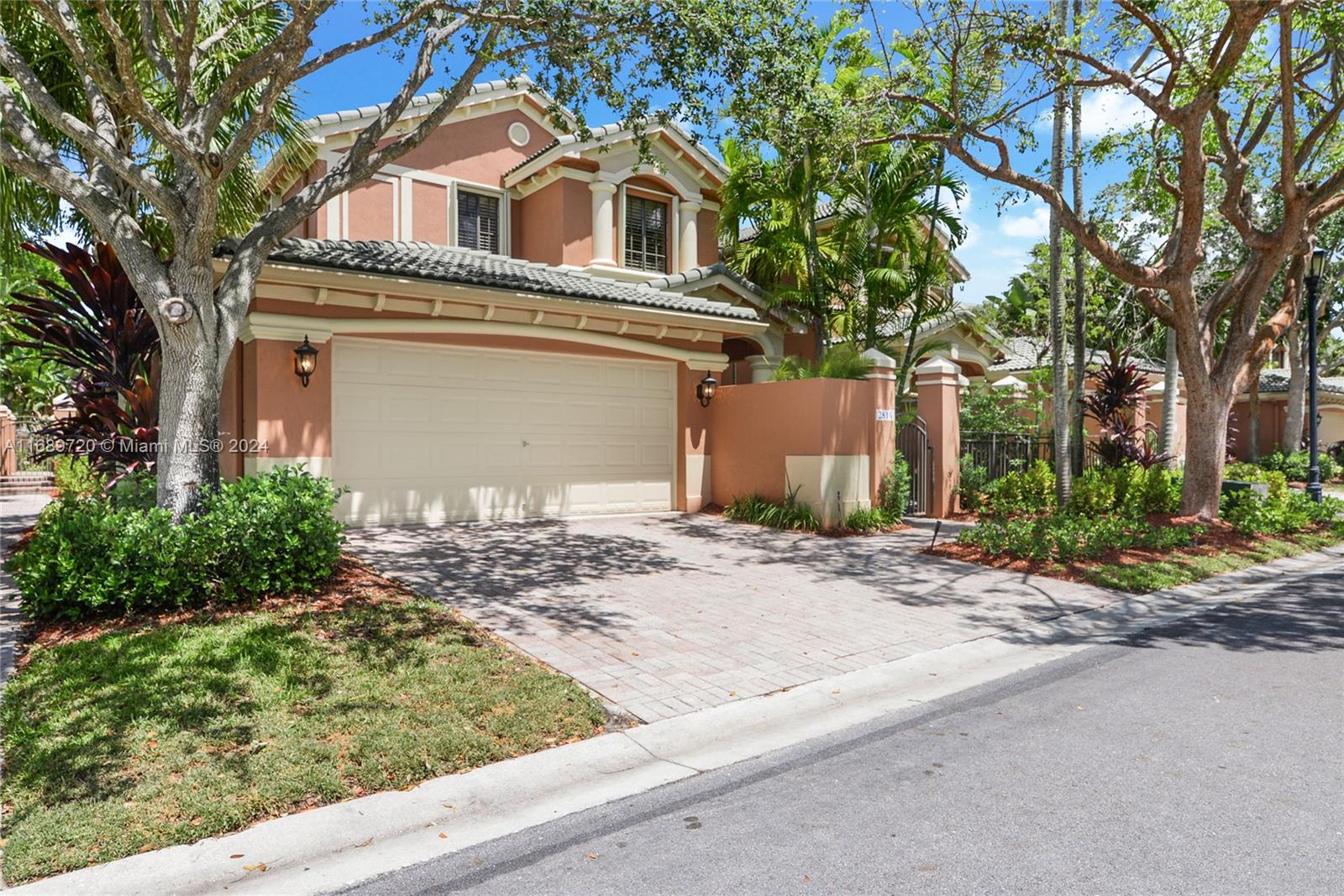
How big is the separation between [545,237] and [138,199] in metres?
6.98

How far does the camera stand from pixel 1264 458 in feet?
86.8

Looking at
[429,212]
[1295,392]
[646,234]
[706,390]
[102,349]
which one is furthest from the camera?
[1295,392]

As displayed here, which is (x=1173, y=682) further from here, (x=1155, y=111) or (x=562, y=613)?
(x=1155, y=111)

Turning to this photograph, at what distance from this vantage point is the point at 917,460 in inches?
556

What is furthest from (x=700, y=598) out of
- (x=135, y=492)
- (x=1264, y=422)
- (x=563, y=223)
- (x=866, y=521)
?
(x=1264, y=422)

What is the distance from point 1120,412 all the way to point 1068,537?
9703 millimetres

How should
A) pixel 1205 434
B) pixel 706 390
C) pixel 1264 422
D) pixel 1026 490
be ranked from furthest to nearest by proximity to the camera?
pixel 1264 422, pixel 1026 490, pixel 706 390, pixel 1205 434

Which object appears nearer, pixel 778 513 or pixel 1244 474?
pixel 778 513

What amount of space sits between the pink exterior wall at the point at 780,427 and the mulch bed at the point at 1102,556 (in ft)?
7.86

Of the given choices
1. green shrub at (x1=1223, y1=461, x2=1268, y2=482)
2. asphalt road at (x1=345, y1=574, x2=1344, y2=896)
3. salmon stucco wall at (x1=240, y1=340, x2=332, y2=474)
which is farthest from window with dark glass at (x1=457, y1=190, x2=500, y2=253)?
green shrub at (x1=1223, y1=461, x2=1268, y2=482)

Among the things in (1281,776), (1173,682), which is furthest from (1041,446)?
(1281,776)

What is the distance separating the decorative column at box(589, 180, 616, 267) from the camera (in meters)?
15.8

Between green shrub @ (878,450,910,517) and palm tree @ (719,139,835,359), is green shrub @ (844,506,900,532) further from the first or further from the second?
palm tree @ (719,139,835,359)

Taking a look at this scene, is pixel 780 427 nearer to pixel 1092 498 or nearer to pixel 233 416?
pixel 1092 498
